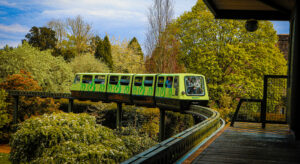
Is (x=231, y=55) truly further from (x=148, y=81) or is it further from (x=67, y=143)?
(x=67, y=143)

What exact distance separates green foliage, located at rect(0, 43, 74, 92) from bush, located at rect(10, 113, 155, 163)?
2240cm

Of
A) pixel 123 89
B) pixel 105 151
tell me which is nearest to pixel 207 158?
pixel 105 151

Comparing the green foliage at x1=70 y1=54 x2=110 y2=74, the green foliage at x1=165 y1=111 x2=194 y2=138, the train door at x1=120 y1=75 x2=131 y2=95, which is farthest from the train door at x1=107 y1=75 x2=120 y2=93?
the green foliage at x1=70 y1=54 x2=110 y2=74

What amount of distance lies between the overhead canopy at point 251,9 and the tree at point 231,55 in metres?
17.7

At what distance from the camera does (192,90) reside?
18.9 metres

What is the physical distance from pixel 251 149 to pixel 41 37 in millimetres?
57319

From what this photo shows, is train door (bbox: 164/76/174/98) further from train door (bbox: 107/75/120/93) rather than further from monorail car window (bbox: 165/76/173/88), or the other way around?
train door (bbox: 107/75/120/93)

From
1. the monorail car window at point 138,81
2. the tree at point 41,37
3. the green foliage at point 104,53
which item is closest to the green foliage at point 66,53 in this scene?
the tree at point 41,37

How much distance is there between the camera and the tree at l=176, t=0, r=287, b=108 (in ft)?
85.6

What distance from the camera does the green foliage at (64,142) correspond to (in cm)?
1224

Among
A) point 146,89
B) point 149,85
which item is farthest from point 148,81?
point 146,89

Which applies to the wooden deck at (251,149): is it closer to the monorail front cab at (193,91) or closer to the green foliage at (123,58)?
the monorail front cab at (193,91)

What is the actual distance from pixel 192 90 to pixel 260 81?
1000cm

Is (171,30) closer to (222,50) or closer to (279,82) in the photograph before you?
(222,50)
